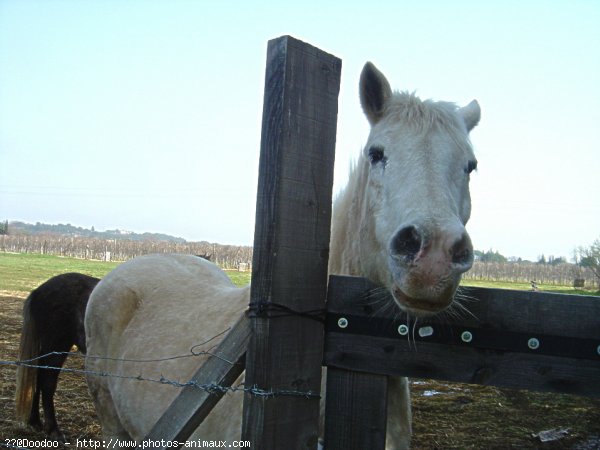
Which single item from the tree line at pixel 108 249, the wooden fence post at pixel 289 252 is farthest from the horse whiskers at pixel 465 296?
the tree line at pixel 108 249

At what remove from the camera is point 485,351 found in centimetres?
143

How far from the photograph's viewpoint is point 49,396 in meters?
5.64

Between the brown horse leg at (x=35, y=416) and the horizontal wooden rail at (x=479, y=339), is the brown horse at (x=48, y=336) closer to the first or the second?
the brown horse leg at (x=35, y=416)

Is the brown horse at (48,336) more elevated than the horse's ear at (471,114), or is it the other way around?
the horse's ear at (471,114)

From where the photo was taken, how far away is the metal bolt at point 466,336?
1.44 meters

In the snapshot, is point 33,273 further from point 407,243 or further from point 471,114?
point 407,243

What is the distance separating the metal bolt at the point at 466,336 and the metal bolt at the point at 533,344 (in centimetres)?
16

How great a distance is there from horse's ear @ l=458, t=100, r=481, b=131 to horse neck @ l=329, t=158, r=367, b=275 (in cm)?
60

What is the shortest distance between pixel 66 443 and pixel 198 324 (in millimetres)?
3183

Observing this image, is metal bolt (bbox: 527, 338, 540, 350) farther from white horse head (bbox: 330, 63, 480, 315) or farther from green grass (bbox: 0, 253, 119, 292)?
green grass (bbox: 0, 253, 119, 292)

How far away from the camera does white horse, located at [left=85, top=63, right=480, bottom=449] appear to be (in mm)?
1443

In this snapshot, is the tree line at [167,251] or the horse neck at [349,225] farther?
the tree line at [167,251]

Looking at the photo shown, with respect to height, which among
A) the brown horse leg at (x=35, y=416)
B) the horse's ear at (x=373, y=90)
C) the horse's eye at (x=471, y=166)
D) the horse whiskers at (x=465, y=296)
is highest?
the horse's ear at (x=373, y=90)

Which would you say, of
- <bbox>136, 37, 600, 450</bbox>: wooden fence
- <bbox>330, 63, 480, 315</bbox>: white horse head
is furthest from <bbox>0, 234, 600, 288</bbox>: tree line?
<bbox>136, 37, 600, 450</bbox>: wooden fence
